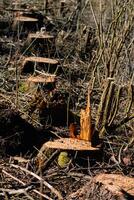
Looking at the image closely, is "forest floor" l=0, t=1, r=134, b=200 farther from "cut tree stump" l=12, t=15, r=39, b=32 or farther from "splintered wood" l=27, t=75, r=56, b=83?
"cut tree stump" l=12, t=15, r=39, b=32

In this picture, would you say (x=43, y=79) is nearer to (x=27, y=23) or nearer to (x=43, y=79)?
(x=43, y=79)

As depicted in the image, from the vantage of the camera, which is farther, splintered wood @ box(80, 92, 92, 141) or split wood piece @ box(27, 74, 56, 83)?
split wood piece @ box(27, 74, 56, 83)

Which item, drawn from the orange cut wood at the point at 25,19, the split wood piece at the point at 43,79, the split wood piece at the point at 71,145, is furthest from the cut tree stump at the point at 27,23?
the split wood piece at the point at 71,145

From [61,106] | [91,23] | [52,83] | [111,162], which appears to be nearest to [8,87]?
[52,83]

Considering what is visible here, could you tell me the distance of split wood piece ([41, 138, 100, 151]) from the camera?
13.1 feet

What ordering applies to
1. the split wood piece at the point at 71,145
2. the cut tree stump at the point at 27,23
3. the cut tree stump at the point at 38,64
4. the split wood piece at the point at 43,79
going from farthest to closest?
the cut tree stump at the point at 27,23, the cut tree stump at the point at 38,64, the split wood piece at the point at 43,79, the split wood piece at the point at 71,145

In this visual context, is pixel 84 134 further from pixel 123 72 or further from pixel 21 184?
pixel 123 72

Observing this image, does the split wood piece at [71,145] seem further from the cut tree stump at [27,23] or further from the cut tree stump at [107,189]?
the cut tree stump at [27,23]

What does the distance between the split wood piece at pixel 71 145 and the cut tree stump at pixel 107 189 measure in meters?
0.45

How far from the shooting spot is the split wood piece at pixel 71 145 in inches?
157

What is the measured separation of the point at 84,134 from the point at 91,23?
485 centimetres

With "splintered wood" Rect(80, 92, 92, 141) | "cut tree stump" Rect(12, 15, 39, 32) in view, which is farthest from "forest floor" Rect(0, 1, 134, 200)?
"cut tree stump" Rect(12, 15, 39, 32)

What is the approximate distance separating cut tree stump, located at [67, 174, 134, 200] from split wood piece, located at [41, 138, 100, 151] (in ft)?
1.48

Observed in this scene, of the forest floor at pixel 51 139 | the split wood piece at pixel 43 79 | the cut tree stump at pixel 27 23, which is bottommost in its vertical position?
the forest floor at pixel 51 139
